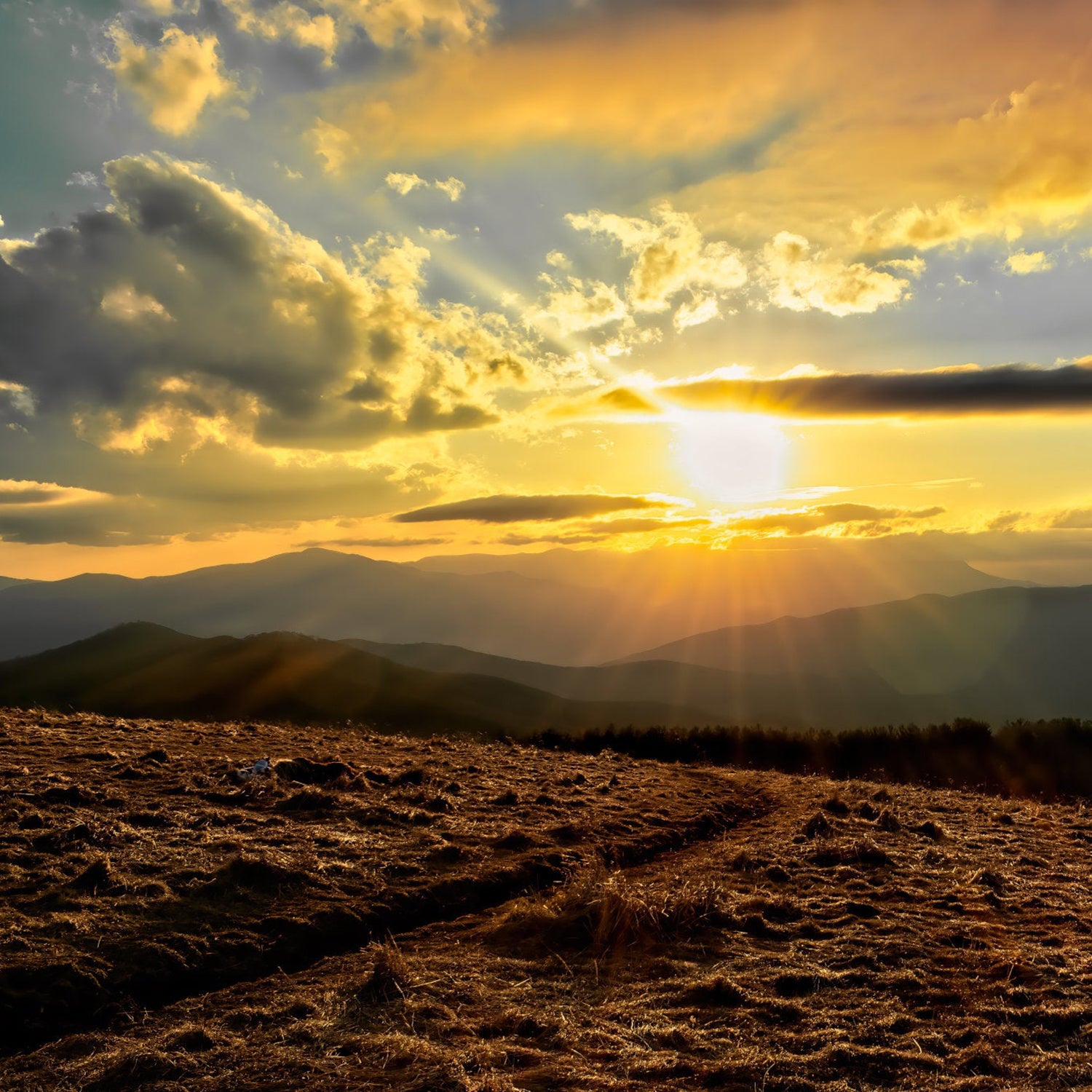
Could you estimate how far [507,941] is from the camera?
10.6 meters

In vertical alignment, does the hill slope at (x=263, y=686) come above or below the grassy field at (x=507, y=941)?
below

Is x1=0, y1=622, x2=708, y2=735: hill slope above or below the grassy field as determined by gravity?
below

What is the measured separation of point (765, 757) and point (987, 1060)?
36671mm

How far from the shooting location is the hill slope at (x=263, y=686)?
11412 centimetres

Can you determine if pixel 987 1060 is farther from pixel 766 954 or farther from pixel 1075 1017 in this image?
pixel 766 954

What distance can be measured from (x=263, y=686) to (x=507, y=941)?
414 ft

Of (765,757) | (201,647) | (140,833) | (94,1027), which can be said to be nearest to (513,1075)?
(94,1027)

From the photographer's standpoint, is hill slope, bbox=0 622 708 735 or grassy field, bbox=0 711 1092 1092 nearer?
grassy field, bbox=0 711 1092 1092

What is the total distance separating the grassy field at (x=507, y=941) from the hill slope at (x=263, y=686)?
82643 millimetres

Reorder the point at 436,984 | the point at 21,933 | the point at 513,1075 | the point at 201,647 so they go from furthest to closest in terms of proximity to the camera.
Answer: the point at 201,647 → the point at 21,933 → the point at 436,984 → the point at 513,1075

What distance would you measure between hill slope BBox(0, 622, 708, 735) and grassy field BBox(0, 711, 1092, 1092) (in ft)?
271

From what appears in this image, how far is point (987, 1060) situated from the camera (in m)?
7.00

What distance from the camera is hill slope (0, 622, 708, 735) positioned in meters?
114

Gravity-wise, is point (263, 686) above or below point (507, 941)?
below
